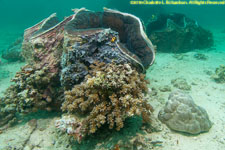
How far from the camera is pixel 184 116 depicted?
9.52ft

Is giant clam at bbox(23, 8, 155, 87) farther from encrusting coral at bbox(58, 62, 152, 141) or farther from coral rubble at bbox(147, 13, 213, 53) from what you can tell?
coral rubble at bbox(147, 13, 213, 53)

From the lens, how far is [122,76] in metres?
2.36

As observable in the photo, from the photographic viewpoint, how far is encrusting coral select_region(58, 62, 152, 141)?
7.28ft

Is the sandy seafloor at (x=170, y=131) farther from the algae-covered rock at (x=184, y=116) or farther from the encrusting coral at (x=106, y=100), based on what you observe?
the encrusting coral at (x=106, y=100)

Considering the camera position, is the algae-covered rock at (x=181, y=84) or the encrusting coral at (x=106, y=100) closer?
the encrusting coral at (x=106, y=100)

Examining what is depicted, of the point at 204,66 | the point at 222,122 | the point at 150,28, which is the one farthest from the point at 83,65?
the point at 150,28

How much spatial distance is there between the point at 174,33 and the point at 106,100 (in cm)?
786

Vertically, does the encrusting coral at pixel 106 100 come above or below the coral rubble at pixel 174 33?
above

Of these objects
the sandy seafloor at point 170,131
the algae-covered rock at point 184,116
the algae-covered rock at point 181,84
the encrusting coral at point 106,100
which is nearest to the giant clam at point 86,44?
the encrusting coral at point 106,100

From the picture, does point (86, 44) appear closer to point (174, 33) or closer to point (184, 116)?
point (184, 116)

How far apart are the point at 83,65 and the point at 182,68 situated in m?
5.11

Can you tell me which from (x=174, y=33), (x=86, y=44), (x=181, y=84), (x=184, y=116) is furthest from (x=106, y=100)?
(x=174, y=33)

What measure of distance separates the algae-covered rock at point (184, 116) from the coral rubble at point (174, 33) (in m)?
6.49

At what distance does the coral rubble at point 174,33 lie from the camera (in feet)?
28.5
